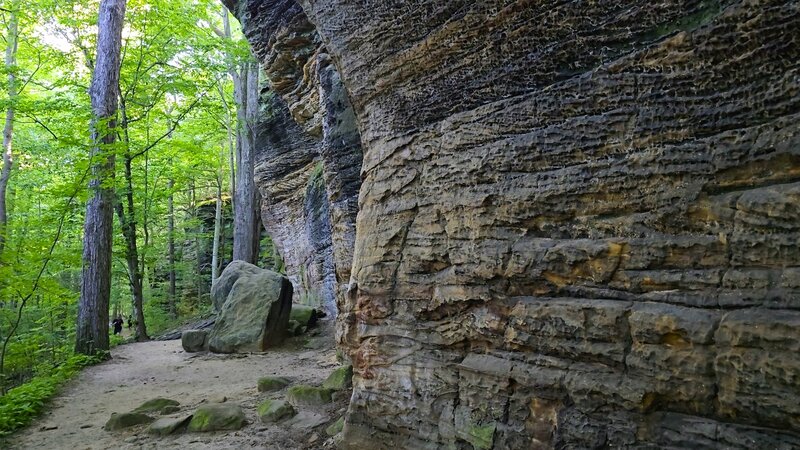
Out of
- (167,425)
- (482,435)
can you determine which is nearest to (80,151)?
(167,425)

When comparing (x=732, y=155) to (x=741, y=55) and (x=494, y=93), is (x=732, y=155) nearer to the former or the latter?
(x=741, y=55)

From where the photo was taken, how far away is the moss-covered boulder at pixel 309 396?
648 cm

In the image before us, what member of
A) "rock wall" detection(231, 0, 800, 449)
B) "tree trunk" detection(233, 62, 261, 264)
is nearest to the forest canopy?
"tree trunk" detection(233, 62, 261, 264)

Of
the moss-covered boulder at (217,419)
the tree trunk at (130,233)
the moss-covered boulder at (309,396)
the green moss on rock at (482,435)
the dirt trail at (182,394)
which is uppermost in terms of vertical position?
the tree trunk at (130,233)

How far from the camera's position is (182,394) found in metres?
8.23

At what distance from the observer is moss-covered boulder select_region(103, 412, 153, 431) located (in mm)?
6426

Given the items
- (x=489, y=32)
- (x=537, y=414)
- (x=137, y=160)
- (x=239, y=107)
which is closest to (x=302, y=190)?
(x=239, y=107)

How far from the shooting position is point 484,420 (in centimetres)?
369

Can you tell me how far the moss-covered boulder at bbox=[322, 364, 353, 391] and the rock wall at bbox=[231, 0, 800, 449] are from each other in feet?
6.81

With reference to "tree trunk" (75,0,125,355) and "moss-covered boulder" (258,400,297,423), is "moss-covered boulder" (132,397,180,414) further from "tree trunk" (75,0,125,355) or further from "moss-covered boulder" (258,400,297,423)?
"tree trunk" (75,0,125,355)

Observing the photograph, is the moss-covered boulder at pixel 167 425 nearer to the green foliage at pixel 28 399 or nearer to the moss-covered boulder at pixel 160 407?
the moss-covered boulder at pixel 160 407

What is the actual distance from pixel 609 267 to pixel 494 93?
1.76m

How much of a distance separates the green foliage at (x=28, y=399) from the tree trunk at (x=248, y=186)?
8883mm

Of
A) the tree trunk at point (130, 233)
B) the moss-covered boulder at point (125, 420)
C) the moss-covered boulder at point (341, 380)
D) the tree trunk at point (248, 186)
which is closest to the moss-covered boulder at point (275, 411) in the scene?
the moss-covered boulder at point (341, 380)
